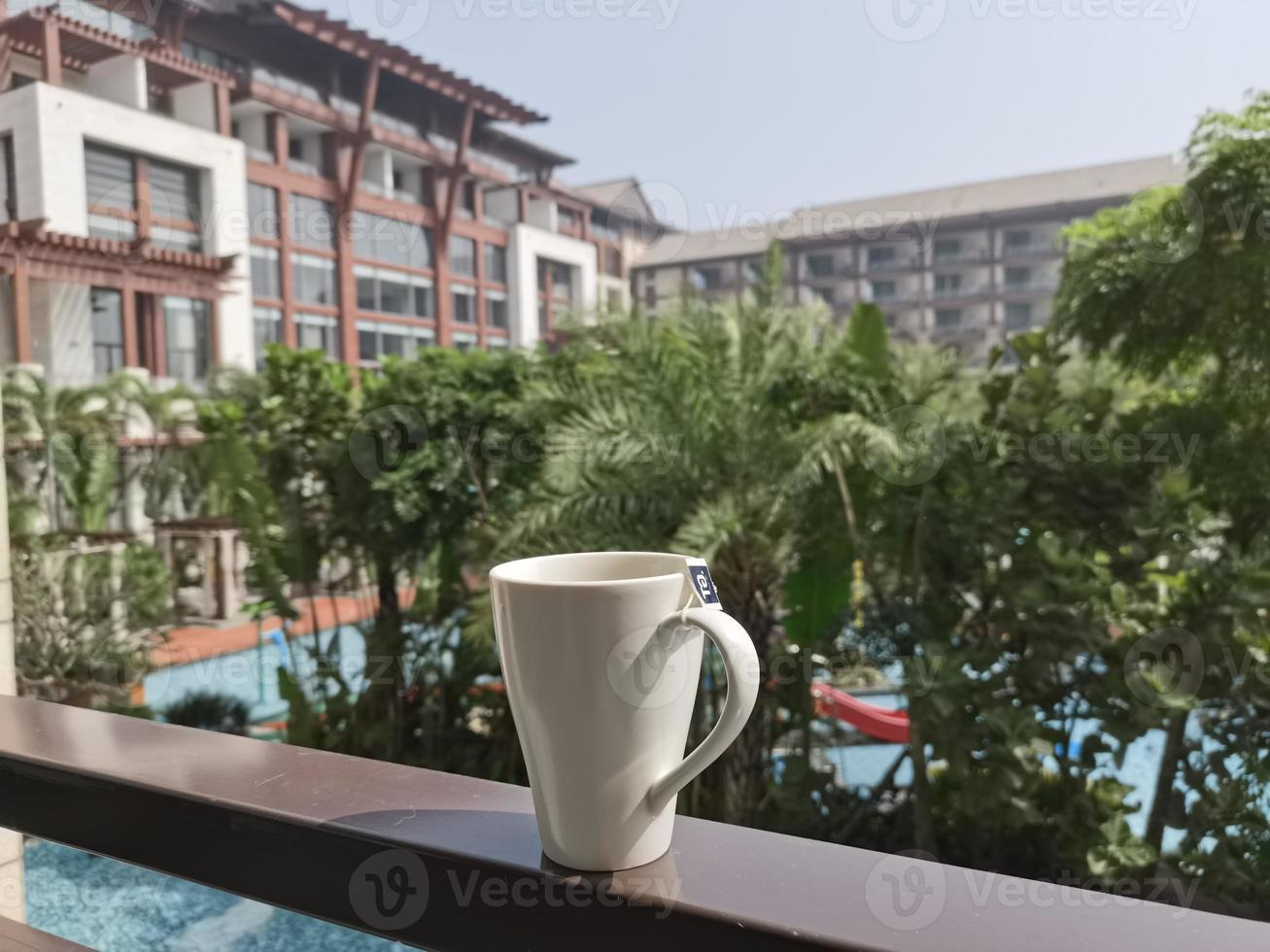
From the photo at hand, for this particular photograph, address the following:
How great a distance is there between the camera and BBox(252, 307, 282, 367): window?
12.8 ft

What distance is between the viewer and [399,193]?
4262mm

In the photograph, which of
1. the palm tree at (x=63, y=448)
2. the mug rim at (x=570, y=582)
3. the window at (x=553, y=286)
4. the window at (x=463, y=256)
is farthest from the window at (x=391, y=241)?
the mug rim at (x=570, y=582)

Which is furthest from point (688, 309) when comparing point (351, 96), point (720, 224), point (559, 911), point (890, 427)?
point (559, 911)

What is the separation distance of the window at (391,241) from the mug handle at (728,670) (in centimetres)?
403

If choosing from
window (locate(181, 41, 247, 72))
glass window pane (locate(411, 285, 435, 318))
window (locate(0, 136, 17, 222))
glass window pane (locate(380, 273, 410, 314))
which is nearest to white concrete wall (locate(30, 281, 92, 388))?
window (locate(0, 136, 17, 222))

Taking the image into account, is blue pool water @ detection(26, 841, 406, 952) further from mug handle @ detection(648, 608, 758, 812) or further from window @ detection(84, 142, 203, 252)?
window @ detection(84, 142, 203, 252)

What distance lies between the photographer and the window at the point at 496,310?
445cm

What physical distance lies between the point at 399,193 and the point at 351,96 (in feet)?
1.46

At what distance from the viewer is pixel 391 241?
4.21 meters

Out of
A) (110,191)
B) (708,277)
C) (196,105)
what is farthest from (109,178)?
(708,277)

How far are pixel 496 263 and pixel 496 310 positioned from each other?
0.77 feet

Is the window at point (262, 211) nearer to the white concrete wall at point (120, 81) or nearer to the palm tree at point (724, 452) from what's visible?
the white concrete wall at point (120, 81)

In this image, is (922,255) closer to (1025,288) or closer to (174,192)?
(1025,288)

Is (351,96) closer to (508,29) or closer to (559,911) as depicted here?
(508,29)
